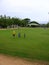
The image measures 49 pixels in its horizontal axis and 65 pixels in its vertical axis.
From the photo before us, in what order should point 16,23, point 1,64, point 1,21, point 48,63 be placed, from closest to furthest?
point 1,64 → point 48,63 → point 1,21 → point 16,23

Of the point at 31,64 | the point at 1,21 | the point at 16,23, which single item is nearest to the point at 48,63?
the point at 31,64

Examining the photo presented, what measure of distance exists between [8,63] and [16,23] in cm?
9197

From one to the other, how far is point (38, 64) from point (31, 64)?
1.37 ft

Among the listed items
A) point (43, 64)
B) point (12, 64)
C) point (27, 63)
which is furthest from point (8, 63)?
point (43, 64)

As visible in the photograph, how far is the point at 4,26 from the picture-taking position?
276ft

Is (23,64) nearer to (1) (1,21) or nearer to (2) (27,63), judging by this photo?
(2) (27,63)

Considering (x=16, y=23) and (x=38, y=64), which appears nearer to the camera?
(x=38, y=64)

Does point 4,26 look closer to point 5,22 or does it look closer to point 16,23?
point 5,22

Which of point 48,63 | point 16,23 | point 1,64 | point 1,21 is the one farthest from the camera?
point 16,23

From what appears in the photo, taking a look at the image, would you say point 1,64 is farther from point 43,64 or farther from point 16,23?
point 16,23

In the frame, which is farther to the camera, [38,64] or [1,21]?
[1,21]

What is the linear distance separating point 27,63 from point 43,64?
0.96 meters

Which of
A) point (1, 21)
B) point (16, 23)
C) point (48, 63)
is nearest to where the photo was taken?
point (48, 63)

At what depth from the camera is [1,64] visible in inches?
412
